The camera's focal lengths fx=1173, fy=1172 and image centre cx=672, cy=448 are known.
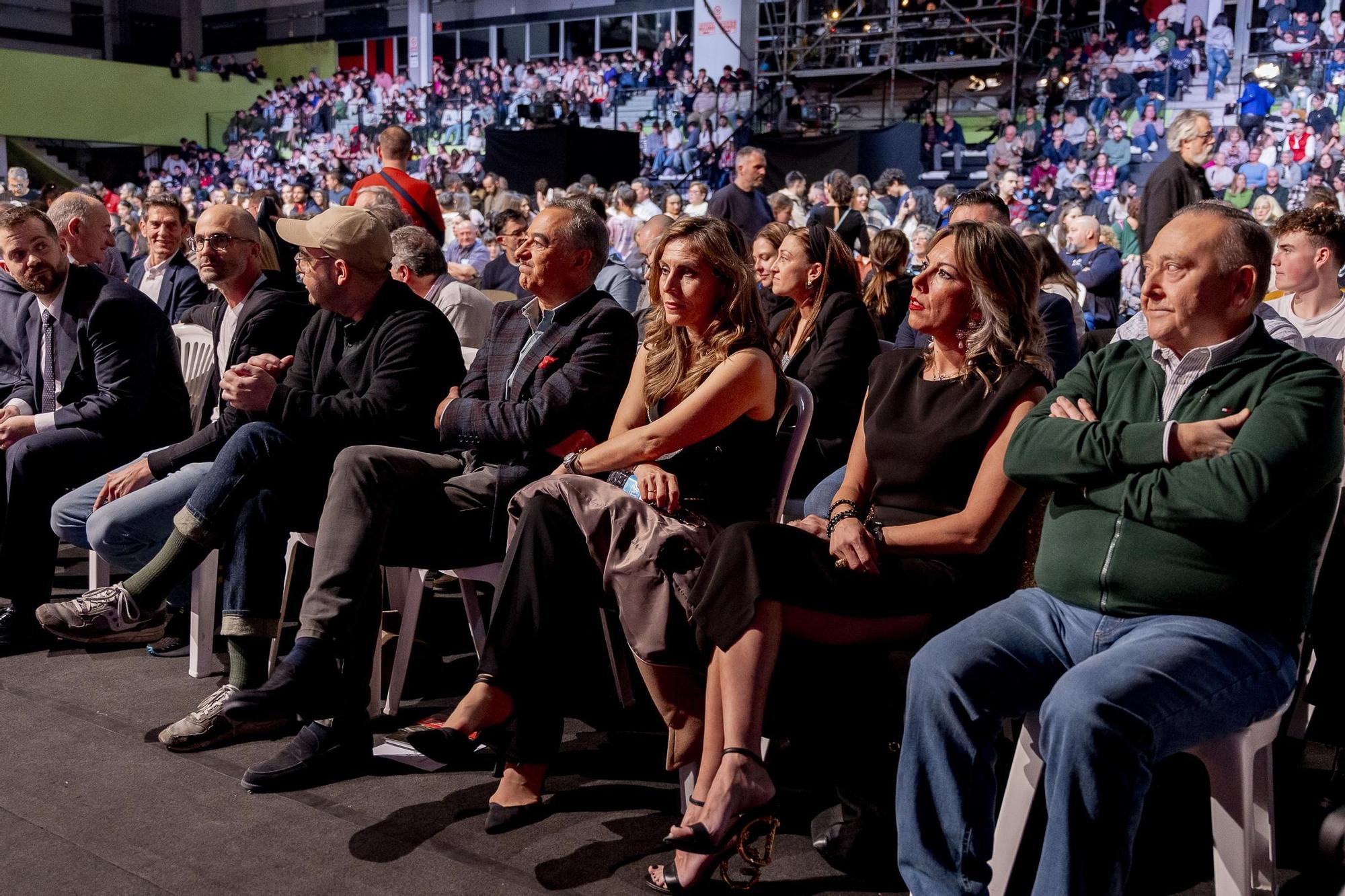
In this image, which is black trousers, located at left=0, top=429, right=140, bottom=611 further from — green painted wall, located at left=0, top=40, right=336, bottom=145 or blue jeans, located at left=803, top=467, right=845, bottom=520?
A: green painted wall, located at left=0, top=40, right=336, bottom=145

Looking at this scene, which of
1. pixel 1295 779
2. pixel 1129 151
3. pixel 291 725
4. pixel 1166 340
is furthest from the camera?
pixel 1129 151

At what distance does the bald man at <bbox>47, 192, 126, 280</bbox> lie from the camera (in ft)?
13.9

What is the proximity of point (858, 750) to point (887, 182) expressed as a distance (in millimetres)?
9955

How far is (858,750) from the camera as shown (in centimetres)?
218

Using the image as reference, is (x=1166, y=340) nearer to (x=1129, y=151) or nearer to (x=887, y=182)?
(x=887, y=182)

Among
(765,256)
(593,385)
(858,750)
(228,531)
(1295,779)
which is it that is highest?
(765,256)

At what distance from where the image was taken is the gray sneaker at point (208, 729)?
2.67 metres

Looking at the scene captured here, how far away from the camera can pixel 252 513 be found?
9.44 ft

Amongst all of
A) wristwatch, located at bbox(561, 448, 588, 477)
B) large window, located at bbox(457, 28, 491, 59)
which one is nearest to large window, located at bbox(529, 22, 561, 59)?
large window, located at bbox(457, 28, 491, 59)

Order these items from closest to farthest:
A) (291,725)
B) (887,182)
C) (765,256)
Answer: (291,725) < (765,256) < (887,182)

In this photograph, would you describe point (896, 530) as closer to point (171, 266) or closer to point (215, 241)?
point (215, 241)

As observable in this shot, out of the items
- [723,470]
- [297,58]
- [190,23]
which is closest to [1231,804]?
[723,470]

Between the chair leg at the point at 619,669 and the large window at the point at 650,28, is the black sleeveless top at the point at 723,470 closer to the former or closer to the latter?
the chair leg at the point at 619,669

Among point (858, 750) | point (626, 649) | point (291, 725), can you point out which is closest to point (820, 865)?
point (858, 750)
